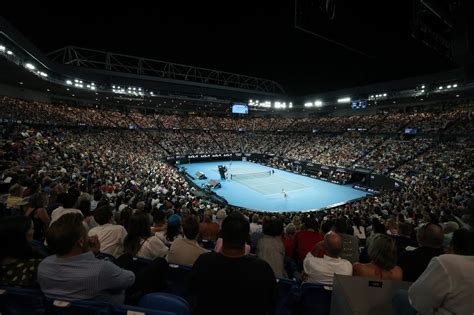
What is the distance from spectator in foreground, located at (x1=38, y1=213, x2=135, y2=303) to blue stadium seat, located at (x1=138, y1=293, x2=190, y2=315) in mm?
305

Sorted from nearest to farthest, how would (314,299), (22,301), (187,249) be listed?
1. (22,301)
2. (314,299)
3. (187,249)

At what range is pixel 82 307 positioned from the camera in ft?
6.51

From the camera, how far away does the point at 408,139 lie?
31859 millimetres

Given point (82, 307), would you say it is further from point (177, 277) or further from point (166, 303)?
point (177, 277)

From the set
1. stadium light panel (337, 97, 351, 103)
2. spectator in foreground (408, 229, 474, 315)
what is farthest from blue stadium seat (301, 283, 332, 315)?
stadium light panel (337, 97, 351, 103)

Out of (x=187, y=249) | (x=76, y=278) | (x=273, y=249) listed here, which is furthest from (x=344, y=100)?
(x=76, y=278)

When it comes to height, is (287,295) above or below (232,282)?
below

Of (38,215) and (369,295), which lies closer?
(369,295)

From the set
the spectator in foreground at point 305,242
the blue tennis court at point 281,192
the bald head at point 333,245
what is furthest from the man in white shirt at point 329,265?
the blue tennis court at point 281,192

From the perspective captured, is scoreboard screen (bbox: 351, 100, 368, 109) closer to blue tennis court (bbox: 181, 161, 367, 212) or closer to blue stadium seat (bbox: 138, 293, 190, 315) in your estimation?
blue tennis court (bbox: 181, 161, 367, 212)

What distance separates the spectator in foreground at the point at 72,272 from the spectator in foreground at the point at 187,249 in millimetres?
1243

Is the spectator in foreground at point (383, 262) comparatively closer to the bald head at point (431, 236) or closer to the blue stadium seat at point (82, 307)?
the bald head at point (431, 236)

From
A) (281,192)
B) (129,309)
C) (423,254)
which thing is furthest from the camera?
(281,192)

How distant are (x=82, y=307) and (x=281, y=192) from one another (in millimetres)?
22931
